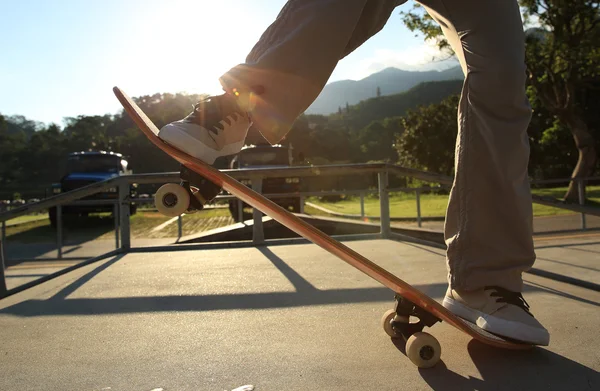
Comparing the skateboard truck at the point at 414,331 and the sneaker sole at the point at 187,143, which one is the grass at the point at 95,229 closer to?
the sneaker sole at the point at 187,143

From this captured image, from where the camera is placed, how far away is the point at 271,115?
1349 mm

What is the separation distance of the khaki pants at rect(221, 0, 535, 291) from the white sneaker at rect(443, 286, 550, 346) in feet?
0.11

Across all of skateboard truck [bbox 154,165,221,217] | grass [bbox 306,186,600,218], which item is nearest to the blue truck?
grass [bbox 306,186,600,218]

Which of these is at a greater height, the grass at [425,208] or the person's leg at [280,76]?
the person's leg at [280,76]

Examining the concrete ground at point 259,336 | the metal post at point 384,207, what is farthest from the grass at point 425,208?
the concrete ground at point 259,336

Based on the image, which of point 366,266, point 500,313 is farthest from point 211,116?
point 500,313

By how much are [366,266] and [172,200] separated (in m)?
0.62

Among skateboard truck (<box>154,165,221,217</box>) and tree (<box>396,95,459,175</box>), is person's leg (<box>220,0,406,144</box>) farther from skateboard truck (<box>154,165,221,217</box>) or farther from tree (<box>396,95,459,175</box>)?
tree (<box>396,95,459,175</box>)

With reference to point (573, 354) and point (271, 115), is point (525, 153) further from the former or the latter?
point (271, 115)

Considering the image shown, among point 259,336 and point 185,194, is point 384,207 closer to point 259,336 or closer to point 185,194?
point 259,336

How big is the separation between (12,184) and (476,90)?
4776cm

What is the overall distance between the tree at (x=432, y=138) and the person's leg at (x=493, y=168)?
29.6 m

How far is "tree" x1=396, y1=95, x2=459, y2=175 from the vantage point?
1210 inches

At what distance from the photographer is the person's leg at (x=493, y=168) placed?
1.33 metres
